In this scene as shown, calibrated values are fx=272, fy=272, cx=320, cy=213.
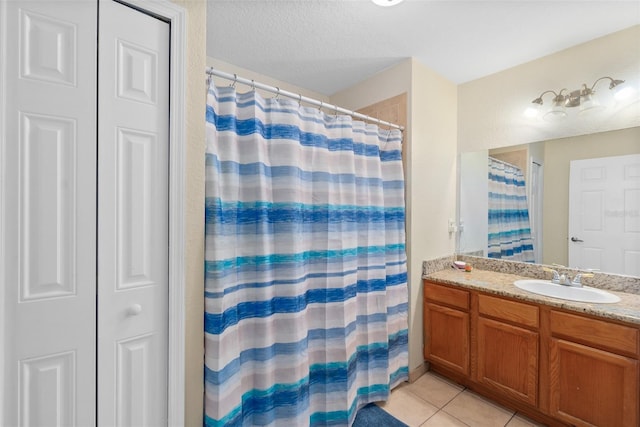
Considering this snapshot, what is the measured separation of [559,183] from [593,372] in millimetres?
1253

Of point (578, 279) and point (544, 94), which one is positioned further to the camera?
point (544, 94)

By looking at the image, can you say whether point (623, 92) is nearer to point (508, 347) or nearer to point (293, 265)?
point (508, 347)

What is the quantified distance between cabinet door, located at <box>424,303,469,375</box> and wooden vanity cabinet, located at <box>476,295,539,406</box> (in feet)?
0.33

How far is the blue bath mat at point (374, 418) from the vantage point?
5.75 ft

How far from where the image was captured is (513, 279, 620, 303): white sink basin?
1682 millimetres

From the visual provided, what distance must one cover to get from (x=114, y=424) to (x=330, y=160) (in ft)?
5.16

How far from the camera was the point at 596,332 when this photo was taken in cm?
148

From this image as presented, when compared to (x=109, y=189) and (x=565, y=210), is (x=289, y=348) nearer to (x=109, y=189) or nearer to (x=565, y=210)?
(x=109, y=189)

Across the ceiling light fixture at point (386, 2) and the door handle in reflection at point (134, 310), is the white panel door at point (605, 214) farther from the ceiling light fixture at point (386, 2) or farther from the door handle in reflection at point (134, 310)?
the door handle in reflection at point (134, 310)

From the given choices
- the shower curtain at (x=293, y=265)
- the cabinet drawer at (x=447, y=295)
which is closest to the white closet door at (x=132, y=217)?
the shower curtain at (x=293, y=265)

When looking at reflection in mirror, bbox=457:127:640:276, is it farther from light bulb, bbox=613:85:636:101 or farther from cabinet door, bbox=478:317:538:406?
cabinet door, bbox=478:317:538:406

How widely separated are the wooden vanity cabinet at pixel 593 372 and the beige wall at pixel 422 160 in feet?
2.83

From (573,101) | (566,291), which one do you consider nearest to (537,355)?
(566,291)

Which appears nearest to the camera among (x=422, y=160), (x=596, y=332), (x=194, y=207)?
(x=194, y=207)
